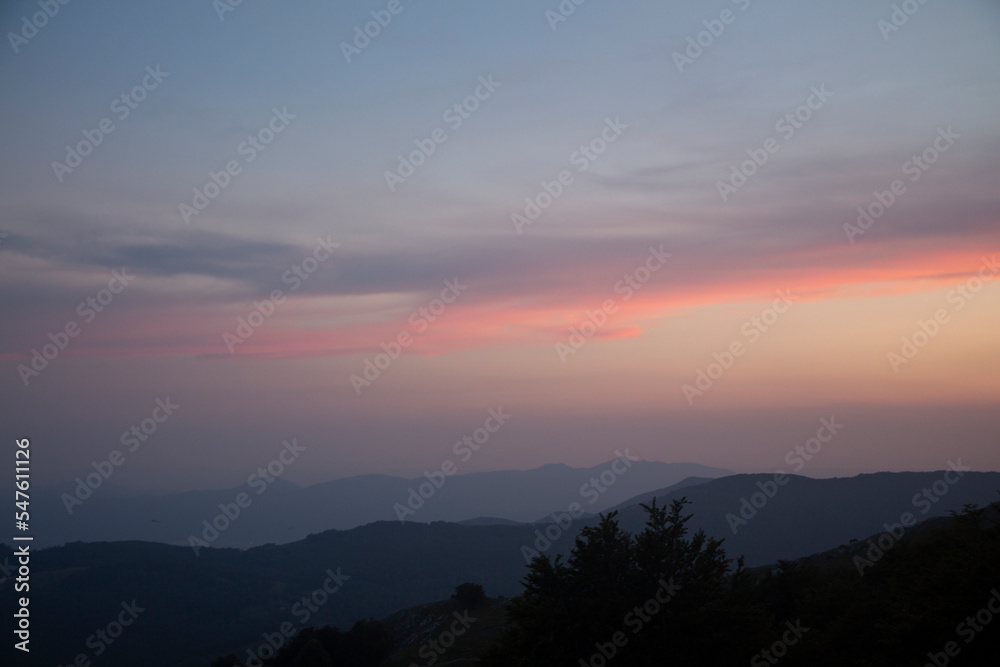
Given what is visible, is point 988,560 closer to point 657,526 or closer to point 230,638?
point 657,526

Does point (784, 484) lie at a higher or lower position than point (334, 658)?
higher

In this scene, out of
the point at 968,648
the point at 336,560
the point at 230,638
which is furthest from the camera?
the point at 336,560

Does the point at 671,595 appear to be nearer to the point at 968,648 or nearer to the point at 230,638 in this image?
the point at 968,648

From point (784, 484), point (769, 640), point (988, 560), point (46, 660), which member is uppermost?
point (784, 484)

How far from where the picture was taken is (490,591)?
15075 centimetres

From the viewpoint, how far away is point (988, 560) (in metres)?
21.8

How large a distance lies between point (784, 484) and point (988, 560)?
194 metres

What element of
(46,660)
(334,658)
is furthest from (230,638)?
(334,658)

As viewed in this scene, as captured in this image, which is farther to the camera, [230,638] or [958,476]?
[958,476]

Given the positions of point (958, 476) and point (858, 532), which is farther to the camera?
point (958, 476)

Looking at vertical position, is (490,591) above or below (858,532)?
below

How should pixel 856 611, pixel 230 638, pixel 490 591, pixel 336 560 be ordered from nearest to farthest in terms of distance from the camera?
1. pixel 856 611
2. pixel 230 638
3. pixel 490 591
4. pixel 336 560

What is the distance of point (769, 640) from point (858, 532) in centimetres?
17150

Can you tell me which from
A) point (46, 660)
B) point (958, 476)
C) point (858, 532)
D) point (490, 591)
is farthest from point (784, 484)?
point (46, 660)
